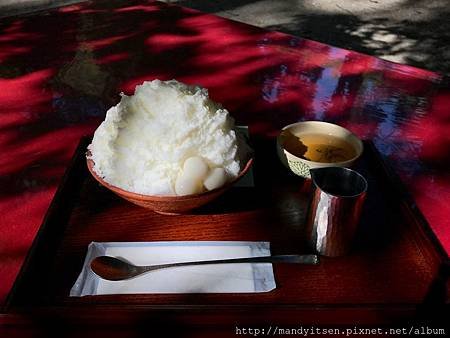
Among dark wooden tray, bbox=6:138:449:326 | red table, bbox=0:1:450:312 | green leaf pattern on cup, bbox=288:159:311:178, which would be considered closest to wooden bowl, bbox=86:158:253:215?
dark wooden tray, bbox=6:138:449:326

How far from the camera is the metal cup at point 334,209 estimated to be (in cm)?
105

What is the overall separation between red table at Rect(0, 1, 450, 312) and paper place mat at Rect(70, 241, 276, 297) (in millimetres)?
216

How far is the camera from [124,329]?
97 centimetres

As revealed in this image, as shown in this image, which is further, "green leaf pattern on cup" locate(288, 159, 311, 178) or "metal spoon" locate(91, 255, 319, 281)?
"green leaf pattern on cup" locate(288, 159, 311, 178)

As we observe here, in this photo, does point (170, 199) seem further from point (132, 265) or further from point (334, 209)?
point (334, 209)

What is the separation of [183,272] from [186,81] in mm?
1230

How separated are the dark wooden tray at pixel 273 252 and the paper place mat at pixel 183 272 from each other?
0.02 meters

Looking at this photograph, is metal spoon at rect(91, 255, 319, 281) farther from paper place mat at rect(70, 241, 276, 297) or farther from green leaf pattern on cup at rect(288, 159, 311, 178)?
green leaf pattern on cup at rect(288, 159, 311, 178)

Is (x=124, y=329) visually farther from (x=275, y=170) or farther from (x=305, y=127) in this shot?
(x=305, y=127)

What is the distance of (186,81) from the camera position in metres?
2.11

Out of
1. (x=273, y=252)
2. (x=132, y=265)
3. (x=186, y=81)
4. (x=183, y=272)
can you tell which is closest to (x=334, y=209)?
(x=273, y=252)

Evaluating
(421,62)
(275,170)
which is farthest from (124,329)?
(421,62)

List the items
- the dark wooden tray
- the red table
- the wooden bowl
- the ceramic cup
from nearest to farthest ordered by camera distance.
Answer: the dark wooden tray, the wooden bowl, the ceramic cup, the red table

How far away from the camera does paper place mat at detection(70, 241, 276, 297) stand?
1.01 m
